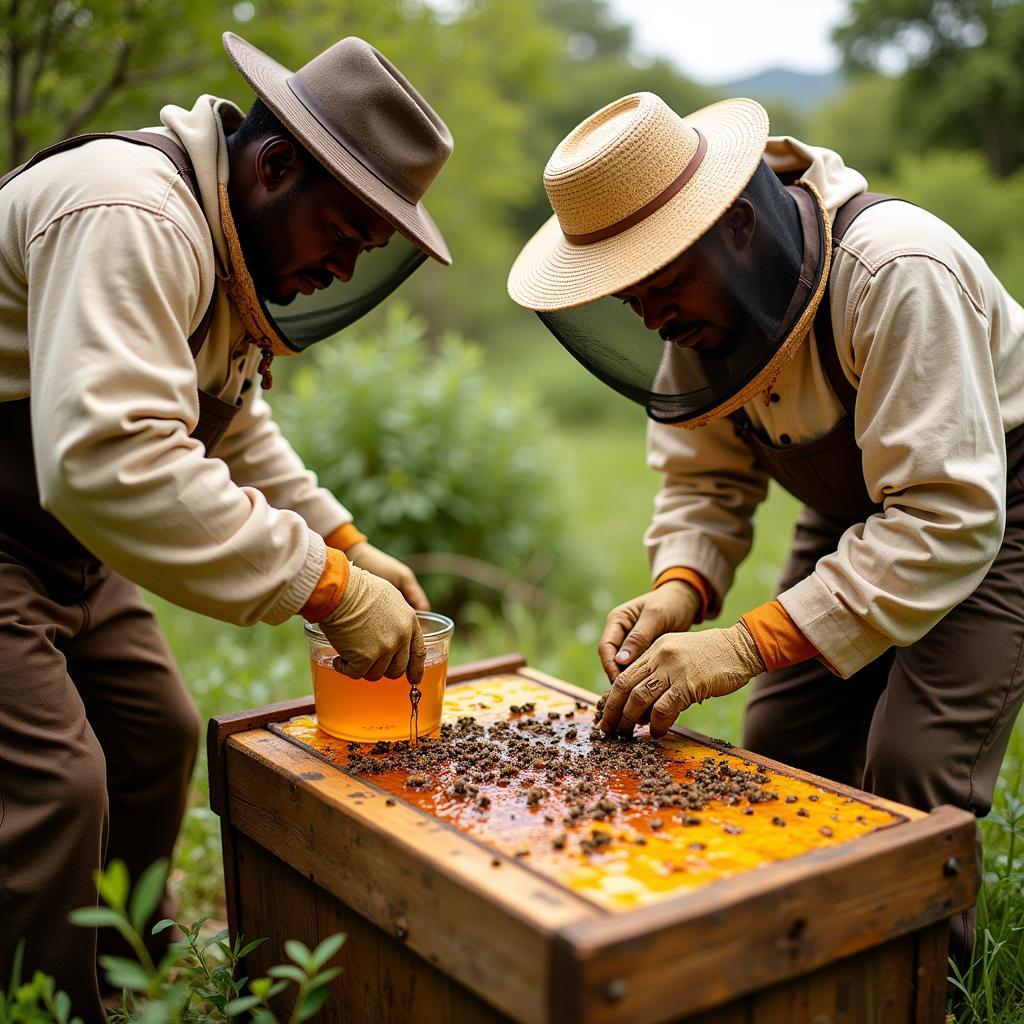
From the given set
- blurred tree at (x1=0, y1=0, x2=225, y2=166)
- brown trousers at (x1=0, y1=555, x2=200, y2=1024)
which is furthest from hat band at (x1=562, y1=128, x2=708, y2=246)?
blurred tree at (x1=0, y1=0, x2=225, y2=166)

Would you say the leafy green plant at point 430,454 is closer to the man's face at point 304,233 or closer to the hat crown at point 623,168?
the man's face at point 304,233

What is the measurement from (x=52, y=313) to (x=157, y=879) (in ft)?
3.47

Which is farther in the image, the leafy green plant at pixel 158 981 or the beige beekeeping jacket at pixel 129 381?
the beige beekeeping jacket at pixel 129 381

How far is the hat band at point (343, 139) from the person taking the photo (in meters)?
2.30

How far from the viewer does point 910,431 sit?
2.15 m

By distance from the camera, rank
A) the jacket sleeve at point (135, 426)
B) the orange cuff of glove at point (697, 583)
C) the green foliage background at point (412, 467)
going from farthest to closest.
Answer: the green foliage background at point (412, 467) → the orange cuff of glove at point (697, 583) → the jacket sleeve at point (135, 426)

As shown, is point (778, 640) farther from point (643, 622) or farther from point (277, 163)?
point (277, 163)

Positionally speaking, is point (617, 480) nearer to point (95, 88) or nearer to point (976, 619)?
point (95, 88)

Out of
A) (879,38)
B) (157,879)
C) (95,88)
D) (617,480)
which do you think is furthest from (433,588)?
(879,38)

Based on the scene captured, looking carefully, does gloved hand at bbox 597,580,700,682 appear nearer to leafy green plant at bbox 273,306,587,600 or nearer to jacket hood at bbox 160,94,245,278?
jacket hood at bbox 160,94,245,278

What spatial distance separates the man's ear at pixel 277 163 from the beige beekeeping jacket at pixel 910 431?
116 cm

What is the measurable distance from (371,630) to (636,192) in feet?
3.38

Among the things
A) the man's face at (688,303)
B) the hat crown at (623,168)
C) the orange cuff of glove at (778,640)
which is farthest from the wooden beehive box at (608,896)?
the hat crown at (623,168)

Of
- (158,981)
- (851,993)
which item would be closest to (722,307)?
(851,993)
